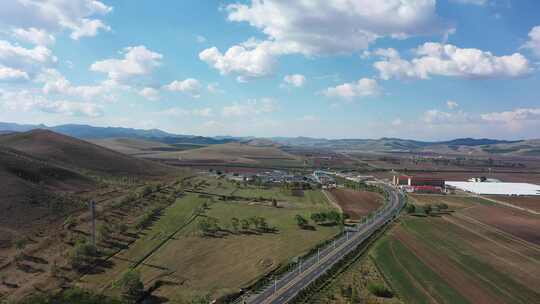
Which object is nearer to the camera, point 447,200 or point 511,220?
point 511,220

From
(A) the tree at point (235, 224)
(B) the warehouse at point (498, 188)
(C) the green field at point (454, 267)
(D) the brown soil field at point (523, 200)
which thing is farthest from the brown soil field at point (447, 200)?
(A) the tree at point (235, 224)

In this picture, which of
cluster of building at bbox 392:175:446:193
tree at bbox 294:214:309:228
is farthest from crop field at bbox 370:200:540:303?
cluster of building at bbox 392:175:446:193

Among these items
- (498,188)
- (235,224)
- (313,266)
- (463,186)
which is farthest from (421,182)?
(313,266)

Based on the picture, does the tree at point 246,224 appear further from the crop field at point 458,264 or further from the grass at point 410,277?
the grass at point 410,277

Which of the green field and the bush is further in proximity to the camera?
the green field

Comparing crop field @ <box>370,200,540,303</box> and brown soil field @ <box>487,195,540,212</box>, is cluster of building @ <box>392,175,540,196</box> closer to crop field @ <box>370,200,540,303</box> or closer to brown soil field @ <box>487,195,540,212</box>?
brown soil field @ <box>487,195,540,212</box>

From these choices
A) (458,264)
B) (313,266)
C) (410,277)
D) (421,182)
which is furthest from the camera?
(421,182)

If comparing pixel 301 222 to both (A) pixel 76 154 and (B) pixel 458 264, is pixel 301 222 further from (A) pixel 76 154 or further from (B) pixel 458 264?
(A) pixel 76 154
